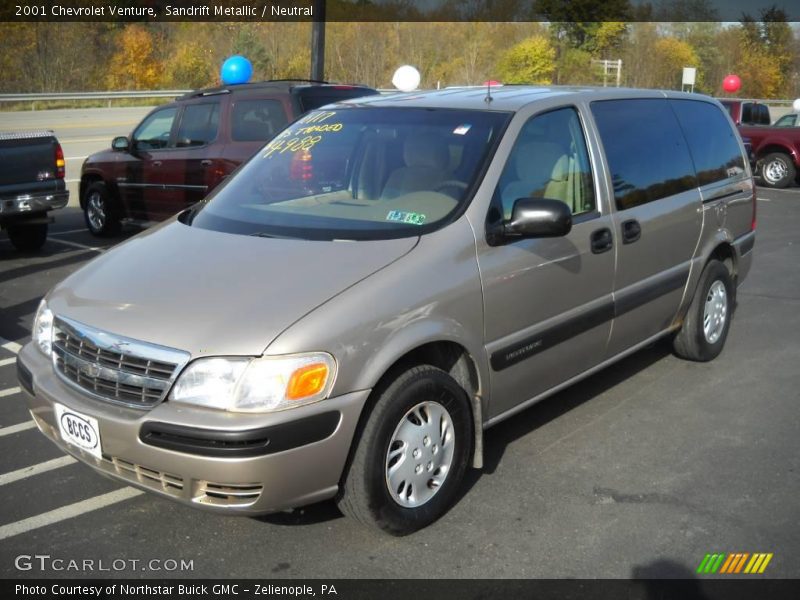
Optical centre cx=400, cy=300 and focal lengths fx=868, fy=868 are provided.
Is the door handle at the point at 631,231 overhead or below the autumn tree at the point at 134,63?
below

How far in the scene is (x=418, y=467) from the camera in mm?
3605

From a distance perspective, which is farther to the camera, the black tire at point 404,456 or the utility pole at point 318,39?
the utility pole at point 318,39

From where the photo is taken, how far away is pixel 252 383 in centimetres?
308

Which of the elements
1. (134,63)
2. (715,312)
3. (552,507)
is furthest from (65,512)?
(134,63)

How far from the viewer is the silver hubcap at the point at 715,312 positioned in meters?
5.82

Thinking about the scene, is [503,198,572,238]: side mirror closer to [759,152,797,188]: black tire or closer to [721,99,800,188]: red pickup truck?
[721,99,800,188]: red pickup truck

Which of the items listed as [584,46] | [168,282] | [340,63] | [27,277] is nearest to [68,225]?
[27,277]

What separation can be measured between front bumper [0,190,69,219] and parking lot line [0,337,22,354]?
121 inches

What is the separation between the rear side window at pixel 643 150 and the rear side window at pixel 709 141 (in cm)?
13

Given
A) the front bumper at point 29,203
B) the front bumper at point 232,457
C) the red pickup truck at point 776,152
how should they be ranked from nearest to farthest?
the front bumper at point 232,457, the front bumper at point 29,203, the red pickup truck at point 776,152

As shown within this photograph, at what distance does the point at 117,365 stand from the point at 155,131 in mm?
7629

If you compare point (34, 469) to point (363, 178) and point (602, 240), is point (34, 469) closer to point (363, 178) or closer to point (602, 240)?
point (363, 178)

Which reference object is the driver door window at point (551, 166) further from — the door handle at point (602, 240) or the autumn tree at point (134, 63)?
the autumn tree at point (134, 63)

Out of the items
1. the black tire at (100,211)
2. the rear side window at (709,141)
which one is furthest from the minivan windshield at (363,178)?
the black tire at (100,211)
